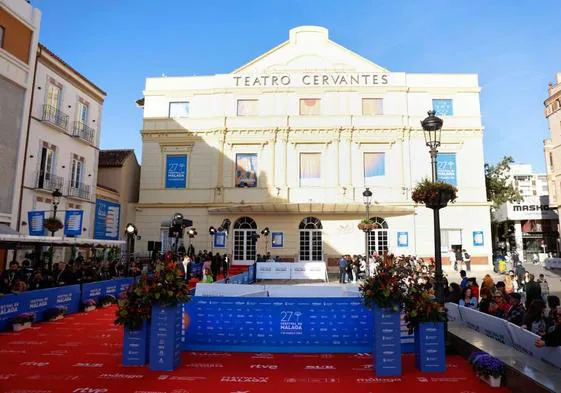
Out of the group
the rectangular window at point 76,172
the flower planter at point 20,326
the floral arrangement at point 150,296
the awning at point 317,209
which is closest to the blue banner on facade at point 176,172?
the awning at point 317,209

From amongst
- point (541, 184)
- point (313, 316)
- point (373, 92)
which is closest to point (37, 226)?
point (313, 316)

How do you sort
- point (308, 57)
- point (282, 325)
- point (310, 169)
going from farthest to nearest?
point (308, 57) < point (310, 169) < point (282, 325)

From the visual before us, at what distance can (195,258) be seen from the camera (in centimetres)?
2591

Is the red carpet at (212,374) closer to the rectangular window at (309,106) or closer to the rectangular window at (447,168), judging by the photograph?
the rectangular window at (447,168)

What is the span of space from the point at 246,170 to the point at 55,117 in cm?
1263

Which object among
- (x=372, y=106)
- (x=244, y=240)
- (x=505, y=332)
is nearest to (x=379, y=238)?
(x=244, y=240)

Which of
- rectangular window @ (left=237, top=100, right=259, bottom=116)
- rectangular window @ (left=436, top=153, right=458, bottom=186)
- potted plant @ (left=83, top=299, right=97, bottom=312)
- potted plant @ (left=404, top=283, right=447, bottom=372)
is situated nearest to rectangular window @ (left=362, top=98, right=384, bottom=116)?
rectangular window @ (left=436, top=153, right=458, bottom=186)

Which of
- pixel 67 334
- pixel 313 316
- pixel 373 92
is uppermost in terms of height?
pixel 373 92

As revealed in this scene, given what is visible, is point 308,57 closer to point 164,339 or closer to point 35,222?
point 35,222

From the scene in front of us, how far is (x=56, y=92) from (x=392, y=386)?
2308 centimetres

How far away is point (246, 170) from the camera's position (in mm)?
29594

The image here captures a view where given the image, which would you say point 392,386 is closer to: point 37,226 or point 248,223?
point 37,226

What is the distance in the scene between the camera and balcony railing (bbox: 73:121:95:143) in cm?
2361

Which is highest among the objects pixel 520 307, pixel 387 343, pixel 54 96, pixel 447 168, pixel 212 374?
pixel 54 96
